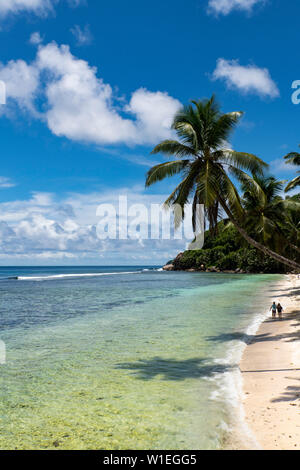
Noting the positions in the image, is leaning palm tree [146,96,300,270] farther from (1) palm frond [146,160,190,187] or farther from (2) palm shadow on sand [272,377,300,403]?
(2) palm shadow on sand [272,377,300,403]

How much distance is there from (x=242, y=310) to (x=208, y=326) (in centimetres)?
Result: 662

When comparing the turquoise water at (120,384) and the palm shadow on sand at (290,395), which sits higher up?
the palm shadow on sand at (290,395)

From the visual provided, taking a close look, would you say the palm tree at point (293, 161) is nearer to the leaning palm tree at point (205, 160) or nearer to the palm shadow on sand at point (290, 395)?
the leaning palm tree at point (205, 160)

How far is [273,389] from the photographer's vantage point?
25.1 feet

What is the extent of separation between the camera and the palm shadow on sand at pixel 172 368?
30.6 ft

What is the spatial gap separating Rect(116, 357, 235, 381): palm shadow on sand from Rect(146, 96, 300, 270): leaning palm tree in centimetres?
450

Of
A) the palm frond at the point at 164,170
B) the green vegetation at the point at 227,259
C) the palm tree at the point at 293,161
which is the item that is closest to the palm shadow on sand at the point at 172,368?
the palm frond at the point at 164,170

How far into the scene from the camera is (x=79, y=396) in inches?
318

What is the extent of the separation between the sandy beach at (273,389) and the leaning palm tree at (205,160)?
3.51 m

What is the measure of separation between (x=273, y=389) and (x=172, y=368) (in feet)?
10.9

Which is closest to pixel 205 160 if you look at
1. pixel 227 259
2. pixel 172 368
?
pixel 172 368

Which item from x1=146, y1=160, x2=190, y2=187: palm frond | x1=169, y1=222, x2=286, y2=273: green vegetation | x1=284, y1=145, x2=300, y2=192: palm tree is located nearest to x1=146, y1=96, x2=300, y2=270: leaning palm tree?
x1=146, y1=160, x2=190, y2=187: palm frond

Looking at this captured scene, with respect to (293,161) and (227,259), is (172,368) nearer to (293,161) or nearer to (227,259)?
(293,161)
